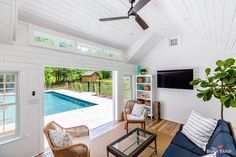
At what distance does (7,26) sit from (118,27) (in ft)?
8.22

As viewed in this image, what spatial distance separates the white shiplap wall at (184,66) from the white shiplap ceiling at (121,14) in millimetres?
728

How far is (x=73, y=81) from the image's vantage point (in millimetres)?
11750

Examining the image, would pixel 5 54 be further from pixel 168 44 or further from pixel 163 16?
pixel 168 44

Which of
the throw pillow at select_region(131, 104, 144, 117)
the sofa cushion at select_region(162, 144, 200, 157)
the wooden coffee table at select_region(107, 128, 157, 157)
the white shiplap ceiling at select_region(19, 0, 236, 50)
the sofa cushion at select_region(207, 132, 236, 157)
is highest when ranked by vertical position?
the white shiplap ceiling at select_region(19, 0, 236, 50)

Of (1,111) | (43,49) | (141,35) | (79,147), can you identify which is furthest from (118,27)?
(1,111)

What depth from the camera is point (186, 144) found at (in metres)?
2.12

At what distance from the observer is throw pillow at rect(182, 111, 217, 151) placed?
2021 millimetres

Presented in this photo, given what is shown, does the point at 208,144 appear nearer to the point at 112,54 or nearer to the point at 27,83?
the point at 27,83

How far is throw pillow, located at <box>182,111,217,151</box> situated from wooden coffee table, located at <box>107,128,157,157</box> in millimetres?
706

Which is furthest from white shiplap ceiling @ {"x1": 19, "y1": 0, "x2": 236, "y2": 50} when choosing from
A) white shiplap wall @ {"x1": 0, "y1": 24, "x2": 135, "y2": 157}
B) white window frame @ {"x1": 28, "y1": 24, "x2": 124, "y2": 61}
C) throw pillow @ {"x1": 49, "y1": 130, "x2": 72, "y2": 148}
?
throw pillow @ {"x1": 49, "y1": 130, "x2": 72, "y2": 148}

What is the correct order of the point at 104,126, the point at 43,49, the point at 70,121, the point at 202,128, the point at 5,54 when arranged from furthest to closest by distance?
the point at 70,121 < the point at 104,126 < the point at 43,49 < the point at 5,54 < the point at 202,128

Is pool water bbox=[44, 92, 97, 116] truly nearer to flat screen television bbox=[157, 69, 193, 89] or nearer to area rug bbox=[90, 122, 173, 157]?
area rug bbox=[90, 122, 173, 157]

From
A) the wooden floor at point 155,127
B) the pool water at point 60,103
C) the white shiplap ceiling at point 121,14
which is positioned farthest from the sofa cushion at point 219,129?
the pool water at point 60,103

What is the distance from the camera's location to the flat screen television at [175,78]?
4108mm
